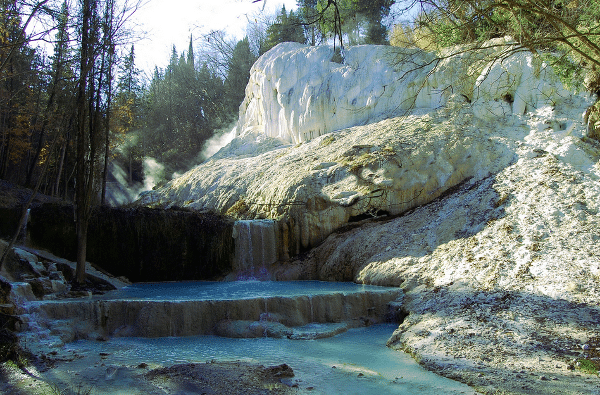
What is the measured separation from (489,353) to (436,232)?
5403 mm


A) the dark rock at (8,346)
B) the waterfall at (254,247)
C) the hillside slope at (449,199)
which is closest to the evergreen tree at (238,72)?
the hillside slope at (449,199)

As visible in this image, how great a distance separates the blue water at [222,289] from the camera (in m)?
8.80

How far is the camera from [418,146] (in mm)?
13234

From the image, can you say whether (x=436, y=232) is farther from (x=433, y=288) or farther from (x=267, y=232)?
(x=267, y=232)

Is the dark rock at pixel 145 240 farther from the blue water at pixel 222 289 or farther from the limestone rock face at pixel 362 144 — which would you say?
the limestone rock face at pixel 362 144

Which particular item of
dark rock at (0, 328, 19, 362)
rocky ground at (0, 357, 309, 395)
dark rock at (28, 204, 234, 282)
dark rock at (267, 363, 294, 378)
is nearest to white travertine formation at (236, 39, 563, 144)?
dark rock at (28, 204, 234, 282)

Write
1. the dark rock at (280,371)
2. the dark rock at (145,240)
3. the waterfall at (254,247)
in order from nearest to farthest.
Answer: the dark rock at (280,371), the dark rock at (145,240), the waterfall at (254,247)

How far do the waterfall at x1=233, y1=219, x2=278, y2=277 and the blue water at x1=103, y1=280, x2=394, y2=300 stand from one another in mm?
760

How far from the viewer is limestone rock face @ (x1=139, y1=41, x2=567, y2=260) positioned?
12.5m

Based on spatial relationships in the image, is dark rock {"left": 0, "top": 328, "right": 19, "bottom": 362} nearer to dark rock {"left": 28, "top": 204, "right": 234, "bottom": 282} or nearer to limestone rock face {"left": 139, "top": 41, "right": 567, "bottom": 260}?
dark rock {"left": 28, "top": 204, "right": 234, "bottom": 282}

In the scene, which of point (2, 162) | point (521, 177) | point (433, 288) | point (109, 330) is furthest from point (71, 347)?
point (2, 162)

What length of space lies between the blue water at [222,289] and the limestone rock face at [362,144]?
7.60ft

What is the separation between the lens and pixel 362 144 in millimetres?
14125

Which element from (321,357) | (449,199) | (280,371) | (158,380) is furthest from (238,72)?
(158,380)
